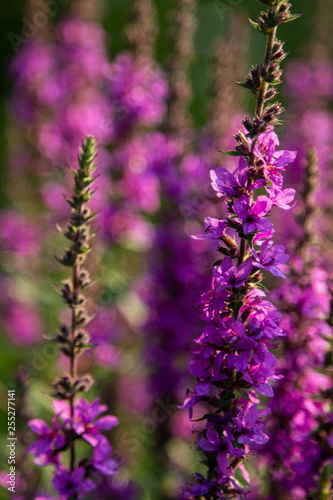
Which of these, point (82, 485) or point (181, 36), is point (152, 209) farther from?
point (82, 485)

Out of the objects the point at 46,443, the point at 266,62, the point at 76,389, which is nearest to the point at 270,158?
the point at 266,62

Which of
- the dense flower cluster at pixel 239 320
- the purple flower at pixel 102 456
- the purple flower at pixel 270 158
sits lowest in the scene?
the purple flower at pixel 102 456

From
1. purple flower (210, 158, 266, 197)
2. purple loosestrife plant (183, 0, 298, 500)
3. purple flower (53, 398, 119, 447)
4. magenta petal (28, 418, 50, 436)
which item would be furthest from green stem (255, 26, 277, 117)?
magenta petal (28, 418, 50, 436)

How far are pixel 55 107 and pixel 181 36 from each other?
1583mm

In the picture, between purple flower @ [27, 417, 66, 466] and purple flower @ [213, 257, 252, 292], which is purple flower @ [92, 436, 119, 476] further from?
purple flower @ [213, 257, 252, 292]

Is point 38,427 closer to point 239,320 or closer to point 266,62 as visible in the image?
point 239,320

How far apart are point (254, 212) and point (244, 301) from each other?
328mm

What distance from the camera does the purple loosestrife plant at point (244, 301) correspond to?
1919 millimetres

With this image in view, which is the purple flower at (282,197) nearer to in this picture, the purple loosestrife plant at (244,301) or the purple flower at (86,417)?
the purple loosestrife plant at (244,301)

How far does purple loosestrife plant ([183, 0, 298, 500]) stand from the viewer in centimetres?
192

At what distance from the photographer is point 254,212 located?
6.42 ft

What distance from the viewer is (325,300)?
2.88 meters

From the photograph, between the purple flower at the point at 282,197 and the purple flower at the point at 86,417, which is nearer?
the purple flower at the point at 282,197

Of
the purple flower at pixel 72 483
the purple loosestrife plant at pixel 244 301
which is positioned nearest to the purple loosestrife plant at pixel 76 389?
the purple flower at pixel 72 483
